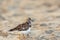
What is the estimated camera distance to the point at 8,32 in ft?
21.1

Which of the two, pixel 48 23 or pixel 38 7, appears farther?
pixel 38 7

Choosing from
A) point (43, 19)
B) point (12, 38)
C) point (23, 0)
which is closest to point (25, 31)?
point (12, 38)

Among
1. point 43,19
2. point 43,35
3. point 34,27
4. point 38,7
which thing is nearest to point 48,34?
point 43,35

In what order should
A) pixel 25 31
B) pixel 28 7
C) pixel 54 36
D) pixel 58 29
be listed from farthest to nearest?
pixel 28 7, pixel 58 29, pixel 54 36, pixel 25 31

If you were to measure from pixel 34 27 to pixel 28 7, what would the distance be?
3900 millimetres

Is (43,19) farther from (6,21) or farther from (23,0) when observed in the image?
(23,0)

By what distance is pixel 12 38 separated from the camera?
240 inches

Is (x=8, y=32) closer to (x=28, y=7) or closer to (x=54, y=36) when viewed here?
(x=54, y=36)

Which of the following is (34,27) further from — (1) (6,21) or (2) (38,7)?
(2) (38,7)

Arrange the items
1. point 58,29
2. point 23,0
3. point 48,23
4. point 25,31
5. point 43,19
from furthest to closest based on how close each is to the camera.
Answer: point 23,0 < point 43,19 < point 48,23 < point 58,29 < point 25,31

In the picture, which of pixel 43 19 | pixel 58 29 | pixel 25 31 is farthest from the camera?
pixel 43 19

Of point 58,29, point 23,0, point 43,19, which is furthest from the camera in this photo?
point 23,0

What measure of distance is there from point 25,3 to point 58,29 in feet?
15.9

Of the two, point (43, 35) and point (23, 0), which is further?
point (23, 0)
